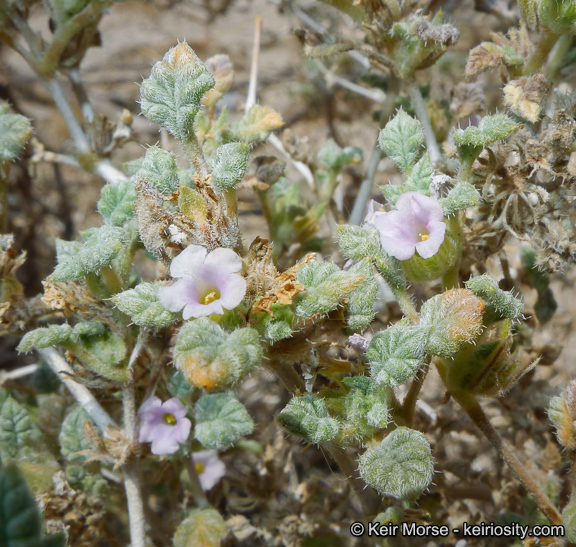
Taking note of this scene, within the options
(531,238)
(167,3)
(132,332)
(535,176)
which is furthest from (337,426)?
(167,3)

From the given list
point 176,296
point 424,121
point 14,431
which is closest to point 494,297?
point 176,296

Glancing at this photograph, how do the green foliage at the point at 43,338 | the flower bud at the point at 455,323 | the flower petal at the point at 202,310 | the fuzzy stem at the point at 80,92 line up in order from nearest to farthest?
the flower petal at the point at 202,310 → the flower bud at the point at 455,323 → the green foliage at the point at 43,338 → the fuzzy stem at the point at 80,92

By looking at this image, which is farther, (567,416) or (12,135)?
(12,135)

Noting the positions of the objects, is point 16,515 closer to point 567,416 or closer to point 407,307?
Answer: point 407,307

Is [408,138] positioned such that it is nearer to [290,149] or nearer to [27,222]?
[290,149]


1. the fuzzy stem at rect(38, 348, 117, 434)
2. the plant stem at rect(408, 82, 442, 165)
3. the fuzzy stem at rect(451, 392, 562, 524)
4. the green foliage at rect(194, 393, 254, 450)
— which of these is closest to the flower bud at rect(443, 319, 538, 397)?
the fuzzy stem at rect(451, 392, 562, 524)

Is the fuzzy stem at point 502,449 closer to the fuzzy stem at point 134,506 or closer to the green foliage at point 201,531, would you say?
the green foliage at point 201,531

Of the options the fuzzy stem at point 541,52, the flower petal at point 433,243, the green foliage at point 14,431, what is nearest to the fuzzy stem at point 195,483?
the green foliage at point 14,431
